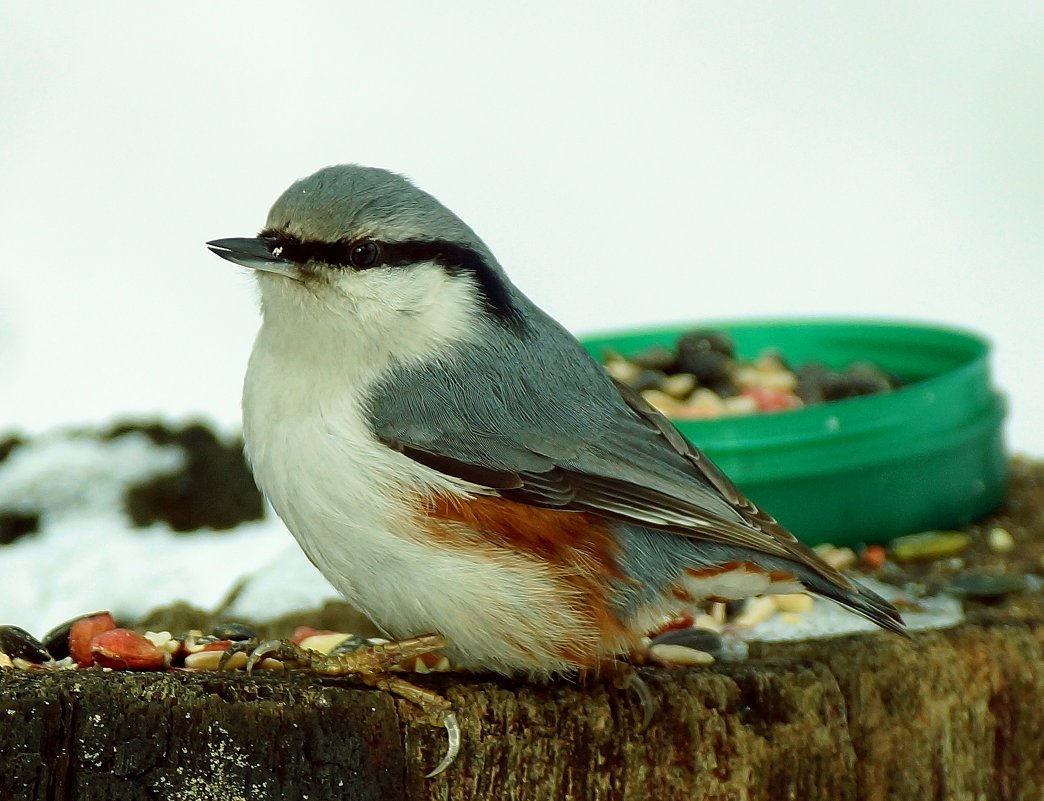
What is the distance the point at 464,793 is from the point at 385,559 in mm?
385

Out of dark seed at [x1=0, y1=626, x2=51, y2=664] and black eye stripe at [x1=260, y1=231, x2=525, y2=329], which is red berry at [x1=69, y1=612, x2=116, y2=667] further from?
black eye stripe at [x1=260, y1=231, x2=525, y2=329]

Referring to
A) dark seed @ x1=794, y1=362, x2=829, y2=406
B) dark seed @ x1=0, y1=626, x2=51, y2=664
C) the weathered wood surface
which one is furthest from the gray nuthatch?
dark seed @ x1=794, y1=362, x2=829, y2=406

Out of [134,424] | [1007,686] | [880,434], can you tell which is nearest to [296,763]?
[1007,686]

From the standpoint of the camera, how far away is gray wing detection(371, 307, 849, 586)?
7.60 ft

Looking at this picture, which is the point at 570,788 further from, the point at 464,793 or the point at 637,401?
the point at 637,401

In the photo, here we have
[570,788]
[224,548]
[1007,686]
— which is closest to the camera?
[570,788]

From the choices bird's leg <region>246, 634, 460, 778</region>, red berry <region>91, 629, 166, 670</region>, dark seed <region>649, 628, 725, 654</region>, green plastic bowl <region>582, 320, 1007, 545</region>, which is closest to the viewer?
bird's leg <region>246, 634, 460, 778</region>

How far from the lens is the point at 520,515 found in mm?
2309

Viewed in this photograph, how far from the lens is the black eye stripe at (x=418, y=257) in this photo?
2.32m

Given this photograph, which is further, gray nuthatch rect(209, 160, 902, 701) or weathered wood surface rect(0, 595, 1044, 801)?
gray nuthatch rect(209, 160, 902, 701)

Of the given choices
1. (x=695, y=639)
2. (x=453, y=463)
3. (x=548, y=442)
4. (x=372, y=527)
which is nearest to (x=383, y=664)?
(x=372, y=527)

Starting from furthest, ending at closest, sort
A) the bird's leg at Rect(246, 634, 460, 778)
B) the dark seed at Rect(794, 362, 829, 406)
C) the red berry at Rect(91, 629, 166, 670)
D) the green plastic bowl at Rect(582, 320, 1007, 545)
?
the dark seed at Rect(794, 362, 829, 406) → the green plastic bowl at Rect(582, 320, 1007, 545) → the red berry at Rect(91, 629, 166, 670) → the bird's leg at Rect(246, 634, 460, 778)

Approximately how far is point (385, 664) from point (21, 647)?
2.15 ft

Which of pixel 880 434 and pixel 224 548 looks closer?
pixel 880 434
